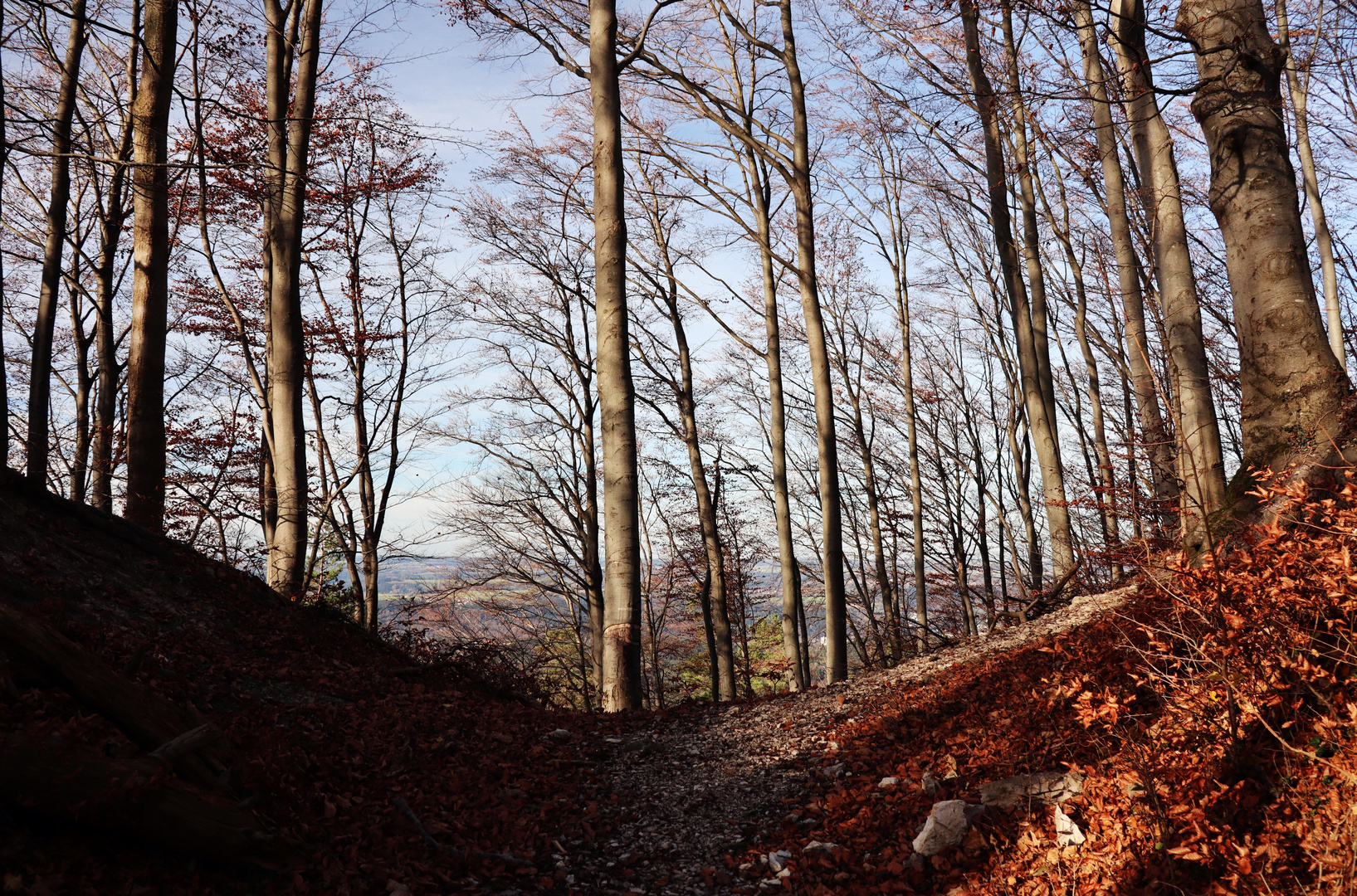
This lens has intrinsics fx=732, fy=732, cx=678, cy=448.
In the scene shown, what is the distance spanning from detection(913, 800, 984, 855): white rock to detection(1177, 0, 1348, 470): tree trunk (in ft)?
10.3

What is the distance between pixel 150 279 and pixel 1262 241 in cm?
955

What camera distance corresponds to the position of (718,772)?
16.3 feet

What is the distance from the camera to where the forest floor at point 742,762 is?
9.04 ft

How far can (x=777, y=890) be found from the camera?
3.48 metres

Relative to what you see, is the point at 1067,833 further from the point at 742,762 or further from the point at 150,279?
the point at 150,279

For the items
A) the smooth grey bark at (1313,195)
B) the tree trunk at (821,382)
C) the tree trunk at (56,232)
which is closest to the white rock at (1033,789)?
the tree trunk at (821,382)

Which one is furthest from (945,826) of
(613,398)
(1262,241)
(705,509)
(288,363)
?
(705,509)

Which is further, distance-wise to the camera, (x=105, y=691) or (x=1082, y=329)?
(x=1082, y=329)

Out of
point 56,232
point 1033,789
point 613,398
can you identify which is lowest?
point 1033,789

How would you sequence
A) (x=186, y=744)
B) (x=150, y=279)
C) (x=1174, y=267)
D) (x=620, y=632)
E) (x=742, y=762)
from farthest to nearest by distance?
(x=150, y=279) < (x=620, y=632) < (x=1174, y=267) < (x=742, y=762) < (x=186, y=744)

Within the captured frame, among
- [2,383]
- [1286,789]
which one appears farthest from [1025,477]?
[2,383]

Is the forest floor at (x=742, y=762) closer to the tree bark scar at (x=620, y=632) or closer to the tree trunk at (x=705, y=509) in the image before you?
the tree bark scar at (x=620, y=632)

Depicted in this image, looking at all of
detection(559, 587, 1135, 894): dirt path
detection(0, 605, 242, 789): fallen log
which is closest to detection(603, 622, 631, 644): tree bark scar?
detection(559, 587, 1135, 894): dirt path

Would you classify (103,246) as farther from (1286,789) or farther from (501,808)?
(1286,789)
